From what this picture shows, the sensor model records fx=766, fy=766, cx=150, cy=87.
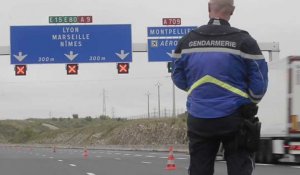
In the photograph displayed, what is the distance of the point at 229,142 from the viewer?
17.3 ft

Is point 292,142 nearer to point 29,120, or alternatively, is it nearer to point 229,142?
point 229,142

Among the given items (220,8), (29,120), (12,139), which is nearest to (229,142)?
(220,8)

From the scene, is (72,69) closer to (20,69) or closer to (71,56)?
(71,56)

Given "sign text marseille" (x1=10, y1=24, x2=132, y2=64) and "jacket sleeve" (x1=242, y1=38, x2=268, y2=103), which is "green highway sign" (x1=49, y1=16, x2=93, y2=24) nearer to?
"sign text marseille" (x1=10, y1=24, x2=132, y2=64)

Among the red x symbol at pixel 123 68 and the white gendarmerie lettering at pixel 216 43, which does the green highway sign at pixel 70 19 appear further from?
the white gendarmerie lettering at pixel 216 43

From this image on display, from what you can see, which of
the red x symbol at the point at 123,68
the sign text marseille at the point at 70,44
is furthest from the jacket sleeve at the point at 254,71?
the red x symbol at the point at 123,68

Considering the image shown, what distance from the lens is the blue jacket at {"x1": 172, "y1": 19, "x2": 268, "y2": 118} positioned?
5242 millimetres

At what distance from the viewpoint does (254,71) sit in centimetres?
532

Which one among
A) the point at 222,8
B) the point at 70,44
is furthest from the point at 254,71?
the point at 70,44

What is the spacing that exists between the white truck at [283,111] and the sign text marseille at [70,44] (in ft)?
50.3

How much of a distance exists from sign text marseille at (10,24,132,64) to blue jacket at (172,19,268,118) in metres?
34.1

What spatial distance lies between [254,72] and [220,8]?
0.52 meters

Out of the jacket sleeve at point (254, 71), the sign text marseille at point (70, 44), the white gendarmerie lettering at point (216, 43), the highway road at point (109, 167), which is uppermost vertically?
the sign text marseille at point (70, 44)

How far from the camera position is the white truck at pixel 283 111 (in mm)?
23016
